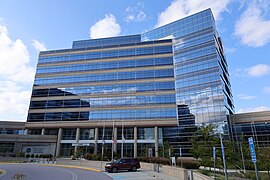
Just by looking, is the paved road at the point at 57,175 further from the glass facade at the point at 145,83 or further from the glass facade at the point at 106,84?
the glass facade at the point at 106,84

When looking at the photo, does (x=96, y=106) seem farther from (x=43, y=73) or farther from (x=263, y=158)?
(x=263, y=158)

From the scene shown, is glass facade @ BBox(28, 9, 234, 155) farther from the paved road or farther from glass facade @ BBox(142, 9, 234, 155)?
the paved road

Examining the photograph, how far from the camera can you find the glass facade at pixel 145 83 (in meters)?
52.9

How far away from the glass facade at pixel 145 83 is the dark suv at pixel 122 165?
27.4 meters

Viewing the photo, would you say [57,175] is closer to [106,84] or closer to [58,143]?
[58,143]

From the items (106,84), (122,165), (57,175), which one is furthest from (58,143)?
(57,175)

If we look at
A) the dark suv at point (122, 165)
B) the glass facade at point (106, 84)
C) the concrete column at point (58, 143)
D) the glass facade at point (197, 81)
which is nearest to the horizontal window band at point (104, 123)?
the glass facade at point (106, 84)

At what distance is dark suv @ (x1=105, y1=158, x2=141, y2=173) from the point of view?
973 inches

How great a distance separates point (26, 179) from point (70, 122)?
1641 inches

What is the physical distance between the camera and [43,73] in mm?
66312

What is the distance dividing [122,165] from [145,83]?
34.7m

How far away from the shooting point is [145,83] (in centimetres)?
5794

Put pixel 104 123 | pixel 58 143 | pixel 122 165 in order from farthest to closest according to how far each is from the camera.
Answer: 1. pixel 58 143
2. pixel 104 123
3. pixel 122 165

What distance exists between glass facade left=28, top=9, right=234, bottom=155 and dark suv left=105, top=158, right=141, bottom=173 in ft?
89.8
